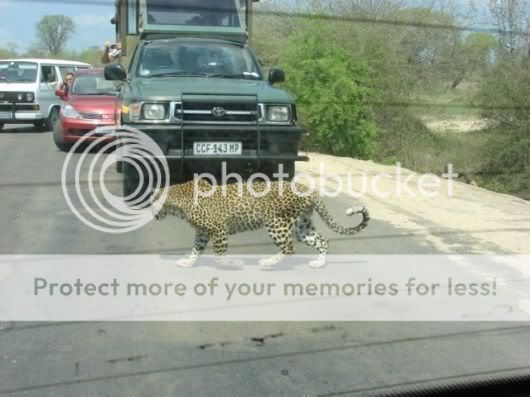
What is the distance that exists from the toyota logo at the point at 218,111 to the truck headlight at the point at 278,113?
536 mm

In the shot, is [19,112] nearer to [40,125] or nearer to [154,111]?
[40,125]

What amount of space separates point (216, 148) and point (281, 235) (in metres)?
2.12

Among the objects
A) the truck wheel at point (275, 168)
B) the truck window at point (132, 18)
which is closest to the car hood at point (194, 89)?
the truck wheel at point (275, 168)

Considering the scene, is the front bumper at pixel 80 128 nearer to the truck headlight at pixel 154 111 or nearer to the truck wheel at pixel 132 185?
the truck wheel at pixel 132 185

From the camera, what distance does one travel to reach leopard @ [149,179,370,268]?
20.9ft

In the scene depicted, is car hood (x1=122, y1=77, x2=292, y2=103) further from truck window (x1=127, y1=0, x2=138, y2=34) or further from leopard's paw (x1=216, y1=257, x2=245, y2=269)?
truck window (x1=127, y1=0, x2=138, y2=34)

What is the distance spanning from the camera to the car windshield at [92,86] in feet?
49.3

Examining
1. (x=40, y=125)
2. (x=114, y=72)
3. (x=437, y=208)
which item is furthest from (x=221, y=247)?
(x=40, y=125)

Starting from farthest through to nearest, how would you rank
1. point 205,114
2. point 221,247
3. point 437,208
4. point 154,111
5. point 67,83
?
point 67,83 → point 437,208 → point 205,114 → point 154,111 → point 221,247

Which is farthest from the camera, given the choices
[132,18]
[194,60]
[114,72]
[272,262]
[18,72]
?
[18,72]

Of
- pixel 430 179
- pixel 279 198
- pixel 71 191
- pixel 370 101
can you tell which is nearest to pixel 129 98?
pixel 71 191

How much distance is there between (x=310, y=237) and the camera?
21.7ft

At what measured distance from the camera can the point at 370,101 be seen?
17.8 meters

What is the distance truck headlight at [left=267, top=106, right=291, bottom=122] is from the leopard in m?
2.09
